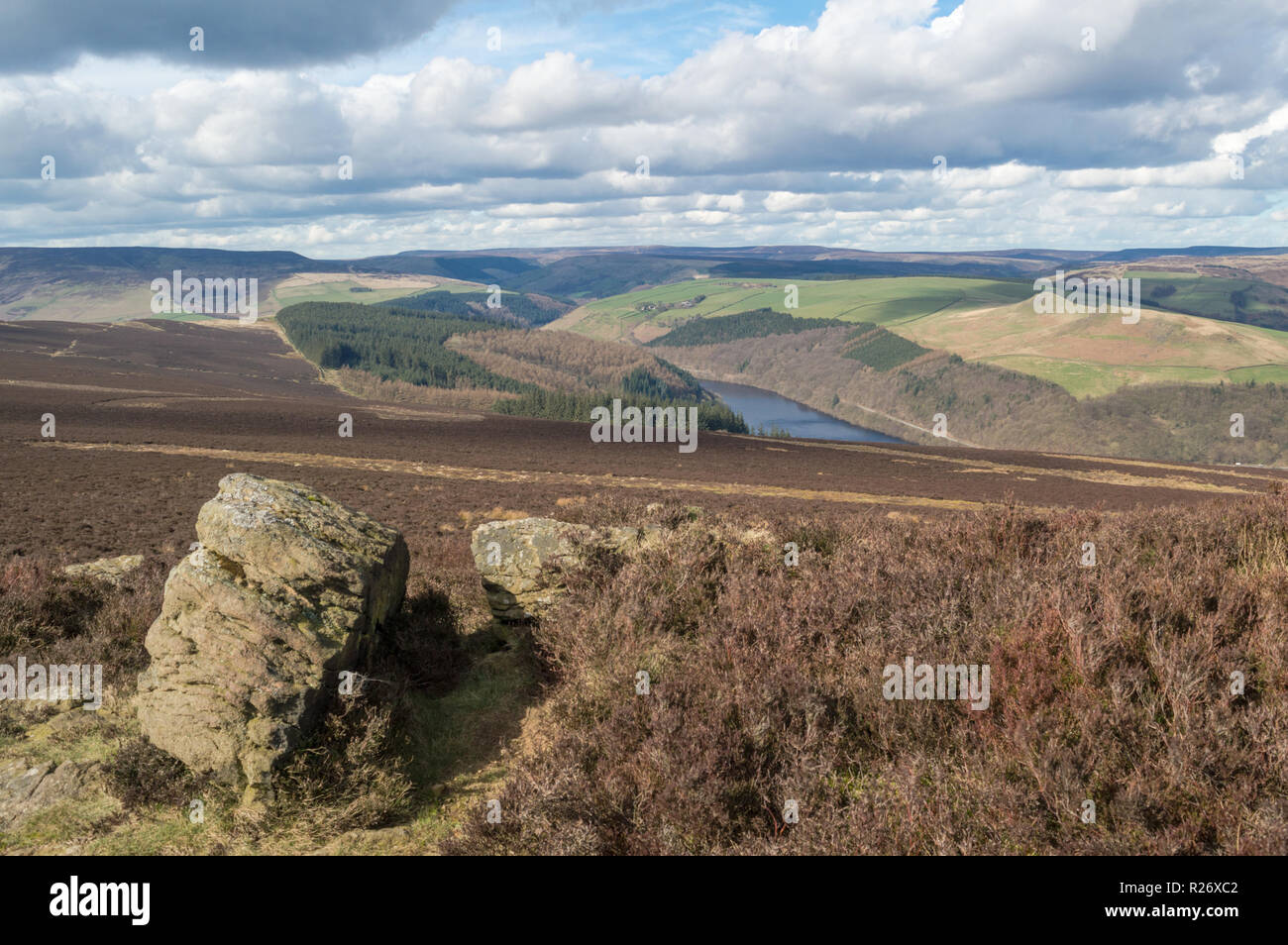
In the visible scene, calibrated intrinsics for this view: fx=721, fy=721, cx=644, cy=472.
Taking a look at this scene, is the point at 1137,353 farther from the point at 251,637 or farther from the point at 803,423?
the point at 251,637

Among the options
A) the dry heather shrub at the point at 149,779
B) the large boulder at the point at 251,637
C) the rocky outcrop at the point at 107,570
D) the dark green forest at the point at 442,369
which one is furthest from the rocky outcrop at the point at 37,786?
the dark green forest at the point at 442,369

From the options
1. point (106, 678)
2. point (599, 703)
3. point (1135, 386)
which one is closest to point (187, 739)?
point (106, 678)

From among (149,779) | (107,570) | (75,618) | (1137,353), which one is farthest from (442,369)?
(149,779)

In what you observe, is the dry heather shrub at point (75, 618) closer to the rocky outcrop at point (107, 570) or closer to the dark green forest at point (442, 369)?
the rocky outcrop at point (107, 570)

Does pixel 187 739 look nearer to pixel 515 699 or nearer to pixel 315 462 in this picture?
pixel 515 699

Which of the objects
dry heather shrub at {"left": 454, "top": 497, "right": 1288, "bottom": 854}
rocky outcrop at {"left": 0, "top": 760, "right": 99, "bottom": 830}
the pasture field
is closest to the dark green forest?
the pasture field
